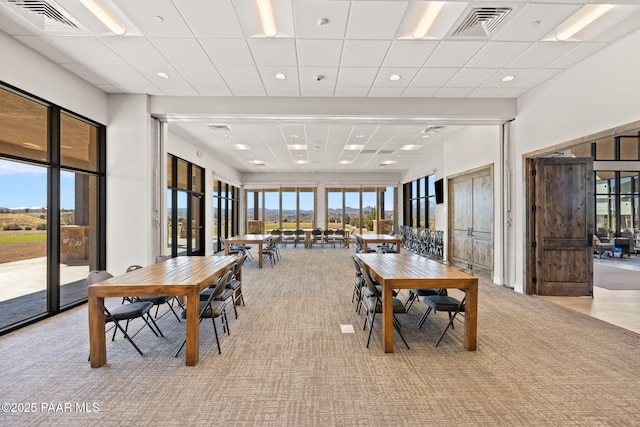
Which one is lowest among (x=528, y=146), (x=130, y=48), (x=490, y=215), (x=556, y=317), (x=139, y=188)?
(x=556, y=317)

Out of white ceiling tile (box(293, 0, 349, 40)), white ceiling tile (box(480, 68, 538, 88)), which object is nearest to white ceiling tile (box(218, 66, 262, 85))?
white ceiling tile (box(293, 0, 349, 40))

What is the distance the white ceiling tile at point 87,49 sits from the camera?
3771 millimetres

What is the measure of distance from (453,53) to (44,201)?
235 inches

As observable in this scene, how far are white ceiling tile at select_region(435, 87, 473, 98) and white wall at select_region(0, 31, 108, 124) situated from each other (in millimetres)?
5858

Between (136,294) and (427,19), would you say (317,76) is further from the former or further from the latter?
(136,294)

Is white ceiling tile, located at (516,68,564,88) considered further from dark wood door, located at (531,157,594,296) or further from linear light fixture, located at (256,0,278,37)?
linear light fixture, located at (256,0,278,37)

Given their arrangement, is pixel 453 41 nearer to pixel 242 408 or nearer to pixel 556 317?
pixel 556 317

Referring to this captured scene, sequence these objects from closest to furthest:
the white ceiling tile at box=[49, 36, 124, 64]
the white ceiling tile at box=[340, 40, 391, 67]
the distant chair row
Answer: the white ceiling tile at box=[49, 36, 124, 64] < the white ceiling tile at box=[340, 40, 391, 67] < the distant chair row

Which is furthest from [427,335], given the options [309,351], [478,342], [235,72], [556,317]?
[235,72]

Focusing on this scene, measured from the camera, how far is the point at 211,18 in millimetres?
3387

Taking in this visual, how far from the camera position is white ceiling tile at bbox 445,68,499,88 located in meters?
4.64

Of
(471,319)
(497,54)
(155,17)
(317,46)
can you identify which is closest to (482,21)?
(497,54)

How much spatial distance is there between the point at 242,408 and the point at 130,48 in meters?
4.37

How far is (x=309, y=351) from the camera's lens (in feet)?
10.3
